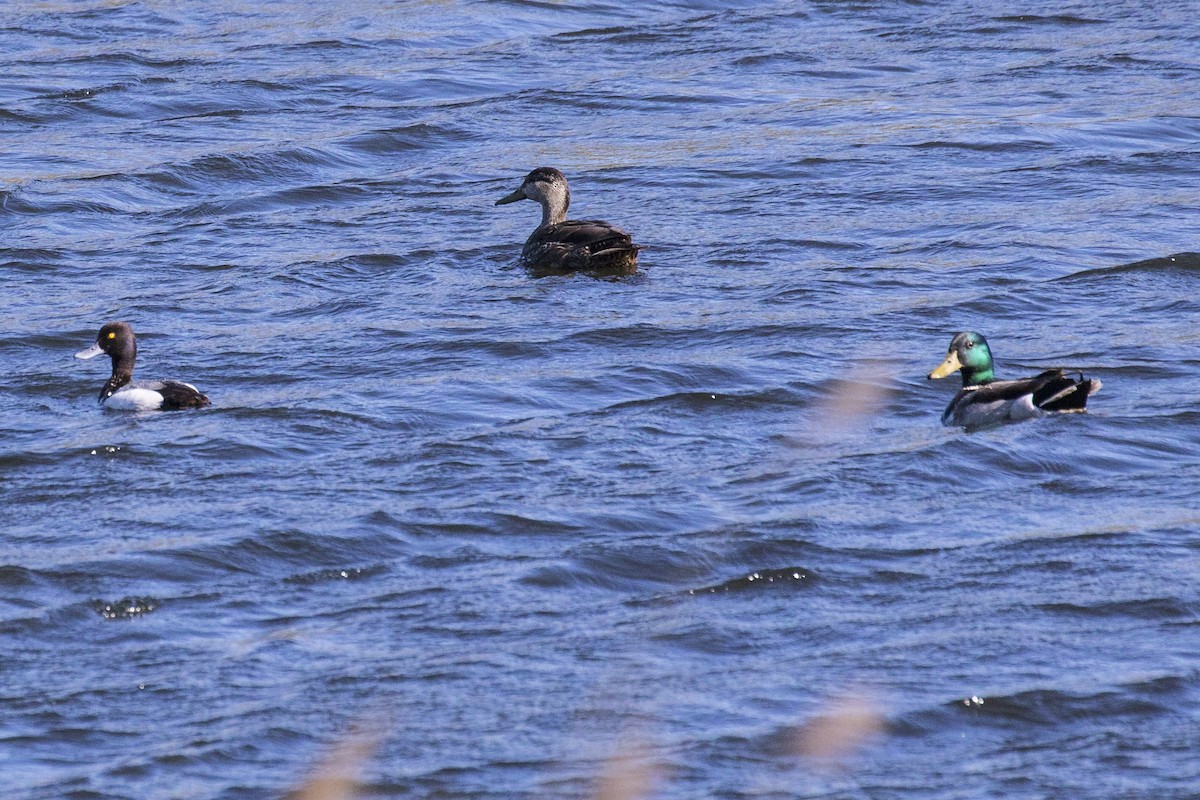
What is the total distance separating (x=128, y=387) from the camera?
36.9 ft

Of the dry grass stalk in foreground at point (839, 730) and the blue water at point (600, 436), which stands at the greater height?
the blue water at point (600, 436)

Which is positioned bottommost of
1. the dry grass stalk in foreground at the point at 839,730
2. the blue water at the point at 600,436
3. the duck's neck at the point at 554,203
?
the dry grass stalk in foreground at the point at 839,730

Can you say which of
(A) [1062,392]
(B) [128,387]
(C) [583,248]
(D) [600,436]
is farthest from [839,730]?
(C) [583,248]

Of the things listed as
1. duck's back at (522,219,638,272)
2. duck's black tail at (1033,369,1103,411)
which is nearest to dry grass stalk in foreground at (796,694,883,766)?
duck's black tail at (1033,369,1103,411)

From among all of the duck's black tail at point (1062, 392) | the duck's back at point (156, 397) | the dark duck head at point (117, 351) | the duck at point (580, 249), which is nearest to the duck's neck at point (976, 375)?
the duck's black tail at point (1062, 392)

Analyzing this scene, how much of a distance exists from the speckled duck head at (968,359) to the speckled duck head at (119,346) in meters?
4.30

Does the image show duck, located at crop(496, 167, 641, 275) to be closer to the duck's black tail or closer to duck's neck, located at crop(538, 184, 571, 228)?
duck's neck, located at crop(538, 184, 571, 228)

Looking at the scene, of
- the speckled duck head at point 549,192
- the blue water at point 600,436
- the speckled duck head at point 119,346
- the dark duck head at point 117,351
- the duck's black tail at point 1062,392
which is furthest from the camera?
the speckled duck head at point 549,192

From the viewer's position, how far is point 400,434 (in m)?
10.6

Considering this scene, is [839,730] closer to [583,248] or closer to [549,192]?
[583,248]

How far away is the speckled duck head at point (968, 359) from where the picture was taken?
1126cm

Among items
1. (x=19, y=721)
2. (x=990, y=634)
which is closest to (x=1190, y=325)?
(x=990, y=634)

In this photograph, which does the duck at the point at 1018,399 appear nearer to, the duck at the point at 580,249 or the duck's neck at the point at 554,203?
the duck at the point at 580,249

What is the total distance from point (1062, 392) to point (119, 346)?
197 inches
